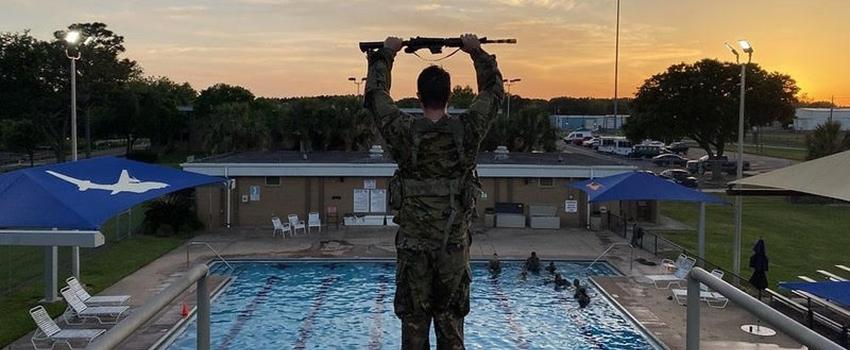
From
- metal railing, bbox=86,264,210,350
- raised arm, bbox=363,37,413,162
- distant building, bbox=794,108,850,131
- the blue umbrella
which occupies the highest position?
distant building, bbox=794,108,850,131

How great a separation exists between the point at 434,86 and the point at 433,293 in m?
1.28

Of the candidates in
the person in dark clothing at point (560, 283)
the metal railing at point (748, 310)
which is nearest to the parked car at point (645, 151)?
the person in dark clothing at point (560, 283)

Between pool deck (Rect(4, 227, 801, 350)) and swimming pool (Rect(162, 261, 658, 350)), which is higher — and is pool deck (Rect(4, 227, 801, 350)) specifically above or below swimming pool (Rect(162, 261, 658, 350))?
above

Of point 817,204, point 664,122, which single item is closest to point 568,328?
point 817,204

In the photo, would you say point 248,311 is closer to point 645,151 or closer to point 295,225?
point 295,225

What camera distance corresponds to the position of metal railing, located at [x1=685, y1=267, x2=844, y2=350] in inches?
112

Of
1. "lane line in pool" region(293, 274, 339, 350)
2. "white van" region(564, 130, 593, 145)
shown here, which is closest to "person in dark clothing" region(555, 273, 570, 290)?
"lane line in pool" region(293, 274, 339, 350)

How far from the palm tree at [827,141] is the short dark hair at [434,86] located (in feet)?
154

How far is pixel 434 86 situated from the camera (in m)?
4.39

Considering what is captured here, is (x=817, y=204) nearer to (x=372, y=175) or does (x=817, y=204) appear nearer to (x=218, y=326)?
(x=372, y=175)

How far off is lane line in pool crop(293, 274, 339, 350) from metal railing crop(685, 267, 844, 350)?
12.7 metres

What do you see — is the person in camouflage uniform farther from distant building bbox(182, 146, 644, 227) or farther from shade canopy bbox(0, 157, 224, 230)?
distant building bbox(182, 146, 644, 227)

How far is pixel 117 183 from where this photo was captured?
56.4 ft

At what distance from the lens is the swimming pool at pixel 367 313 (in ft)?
53.5
